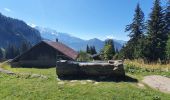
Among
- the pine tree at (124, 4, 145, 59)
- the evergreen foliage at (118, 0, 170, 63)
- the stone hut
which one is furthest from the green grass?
the pine tree at (124, 4, 145, 59)

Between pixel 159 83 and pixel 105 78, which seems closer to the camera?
pixel 159 83

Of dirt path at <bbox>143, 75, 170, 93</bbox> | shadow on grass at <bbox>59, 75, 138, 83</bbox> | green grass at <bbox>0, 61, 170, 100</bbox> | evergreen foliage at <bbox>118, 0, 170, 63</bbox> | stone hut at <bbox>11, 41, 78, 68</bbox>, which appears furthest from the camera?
evergreen foliage at <bbox>118, 0, 170, 63</bbox>

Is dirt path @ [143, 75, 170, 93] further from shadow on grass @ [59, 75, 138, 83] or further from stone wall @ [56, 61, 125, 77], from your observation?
stone wall @ [56, 61, 125, 77]

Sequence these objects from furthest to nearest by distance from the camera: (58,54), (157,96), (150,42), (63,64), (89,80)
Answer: (150,42)
(58,54)
(63,64)
(89,80)
(157,96)

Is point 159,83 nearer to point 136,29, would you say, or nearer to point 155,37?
point 155,37

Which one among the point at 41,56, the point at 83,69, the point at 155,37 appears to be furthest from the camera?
the point at 155,37

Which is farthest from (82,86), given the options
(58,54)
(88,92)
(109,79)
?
(58,54)

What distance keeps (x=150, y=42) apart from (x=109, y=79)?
47.4m

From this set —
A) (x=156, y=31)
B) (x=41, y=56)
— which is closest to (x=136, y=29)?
(x=156, y=31)

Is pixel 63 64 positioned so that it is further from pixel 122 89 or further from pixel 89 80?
pixel 122 89

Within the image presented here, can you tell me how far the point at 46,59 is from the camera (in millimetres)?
41906

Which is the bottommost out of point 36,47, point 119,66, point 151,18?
point 119,66

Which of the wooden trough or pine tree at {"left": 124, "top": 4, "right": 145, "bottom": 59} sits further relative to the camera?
pine tree at {"left": 124, "top": 4, "right": 145, "bottom": 59}

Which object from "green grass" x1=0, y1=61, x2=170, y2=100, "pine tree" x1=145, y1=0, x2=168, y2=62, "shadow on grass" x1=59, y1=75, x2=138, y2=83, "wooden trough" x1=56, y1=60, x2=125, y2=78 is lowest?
"green grass" x1=0, y1=61, x2=170, y2=100
